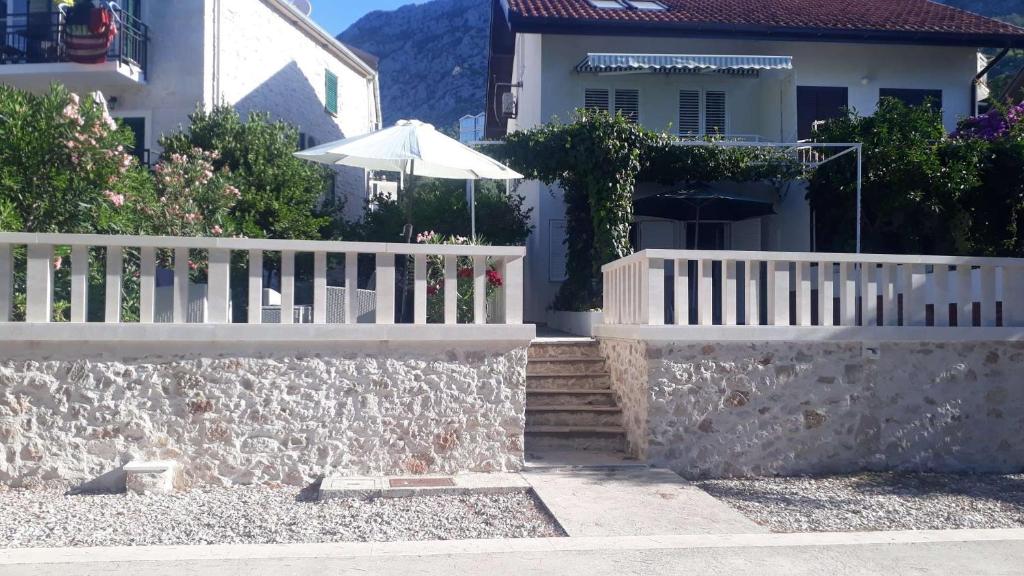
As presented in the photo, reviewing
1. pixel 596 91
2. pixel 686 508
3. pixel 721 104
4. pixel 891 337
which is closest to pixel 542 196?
pixel 596 91

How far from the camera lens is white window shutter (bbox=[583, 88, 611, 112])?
17.5 m

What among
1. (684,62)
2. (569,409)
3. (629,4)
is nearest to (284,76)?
(629,4)

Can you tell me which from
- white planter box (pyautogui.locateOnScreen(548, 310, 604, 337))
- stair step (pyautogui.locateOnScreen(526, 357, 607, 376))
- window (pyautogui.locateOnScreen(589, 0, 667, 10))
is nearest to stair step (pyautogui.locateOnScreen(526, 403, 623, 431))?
stair step (pyautogui.locateOnScreen(526, 357, 607, 376))

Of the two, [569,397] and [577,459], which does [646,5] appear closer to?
[569,397]

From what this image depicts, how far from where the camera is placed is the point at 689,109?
17750mm

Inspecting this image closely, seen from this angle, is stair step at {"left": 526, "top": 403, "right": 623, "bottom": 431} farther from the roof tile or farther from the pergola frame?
the roof tile

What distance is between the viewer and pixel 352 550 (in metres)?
5.92

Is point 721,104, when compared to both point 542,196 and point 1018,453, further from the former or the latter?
point 1018,453

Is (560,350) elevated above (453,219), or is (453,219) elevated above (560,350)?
(453,219)

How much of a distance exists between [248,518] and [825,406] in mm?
5410

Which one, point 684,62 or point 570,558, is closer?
point 570,558

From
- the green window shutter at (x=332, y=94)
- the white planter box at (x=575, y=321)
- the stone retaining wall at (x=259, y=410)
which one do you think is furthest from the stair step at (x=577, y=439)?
the green window shutter at (x=332, y=94)

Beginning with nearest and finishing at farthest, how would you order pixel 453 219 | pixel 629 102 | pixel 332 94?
pixel 453 219
pixel 629 102
pixel 332 94

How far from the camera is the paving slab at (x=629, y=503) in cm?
657
